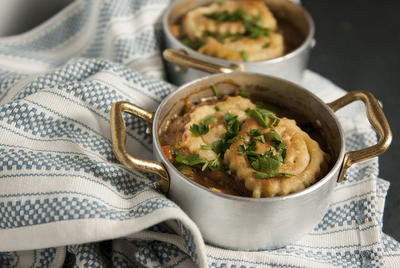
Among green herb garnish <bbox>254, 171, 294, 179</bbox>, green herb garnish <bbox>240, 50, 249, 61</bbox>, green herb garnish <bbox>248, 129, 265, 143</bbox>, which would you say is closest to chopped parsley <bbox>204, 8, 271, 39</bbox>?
green herb garnish <bbox>240, 50, 249, 61</bbox>

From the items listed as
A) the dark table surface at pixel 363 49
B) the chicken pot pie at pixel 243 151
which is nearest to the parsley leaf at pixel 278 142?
the chicken pot pie at pixel 243 151

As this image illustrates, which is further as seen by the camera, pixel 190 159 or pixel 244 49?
pixel 244 49

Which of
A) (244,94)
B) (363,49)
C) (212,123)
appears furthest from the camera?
(363,49)

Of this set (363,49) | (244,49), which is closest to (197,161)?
(244,49)

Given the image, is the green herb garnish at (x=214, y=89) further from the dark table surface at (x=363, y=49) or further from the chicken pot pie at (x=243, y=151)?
the dark table surface at (x=363, y=49)

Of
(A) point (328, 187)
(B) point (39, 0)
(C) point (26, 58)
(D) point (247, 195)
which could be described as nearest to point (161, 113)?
(D) point (247, 195)

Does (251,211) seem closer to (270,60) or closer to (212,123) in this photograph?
(212,123)
